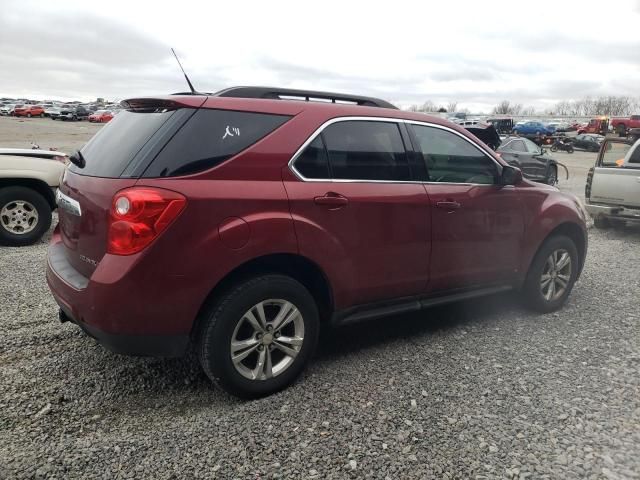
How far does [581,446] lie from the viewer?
277cm

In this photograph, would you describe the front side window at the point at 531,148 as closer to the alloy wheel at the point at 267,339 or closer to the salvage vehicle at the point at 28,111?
the alloy wheel at the point at 267,339

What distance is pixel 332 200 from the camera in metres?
3.21

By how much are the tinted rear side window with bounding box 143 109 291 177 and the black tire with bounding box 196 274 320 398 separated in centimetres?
70

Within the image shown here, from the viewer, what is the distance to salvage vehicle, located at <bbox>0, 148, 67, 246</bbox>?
641cm

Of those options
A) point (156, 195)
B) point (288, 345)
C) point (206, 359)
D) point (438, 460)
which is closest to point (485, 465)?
point (438, 460)

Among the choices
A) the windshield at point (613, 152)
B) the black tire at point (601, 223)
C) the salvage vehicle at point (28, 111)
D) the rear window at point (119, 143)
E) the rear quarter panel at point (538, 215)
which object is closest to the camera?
the rear window at point (119, 143)

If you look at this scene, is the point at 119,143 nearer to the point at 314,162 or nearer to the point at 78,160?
the point at 78,160

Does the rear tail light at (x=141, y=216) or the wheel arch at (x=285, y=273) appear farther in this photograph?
the wheel arch at (x=285, y=273)

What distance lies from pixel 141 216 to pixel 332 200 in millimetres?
1114

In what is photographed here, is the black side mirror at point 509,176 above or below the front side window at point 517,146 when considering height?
above

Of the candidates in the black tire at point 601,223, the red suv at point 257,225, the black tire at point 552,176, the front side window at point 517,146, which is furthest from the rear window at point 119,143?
the black tire at point 552,176

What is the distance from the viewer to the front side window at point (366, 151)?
334 centimetres

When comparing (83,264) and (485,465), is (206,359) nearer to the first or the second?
(83,264)

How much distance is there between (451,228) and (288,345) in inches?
59.1
